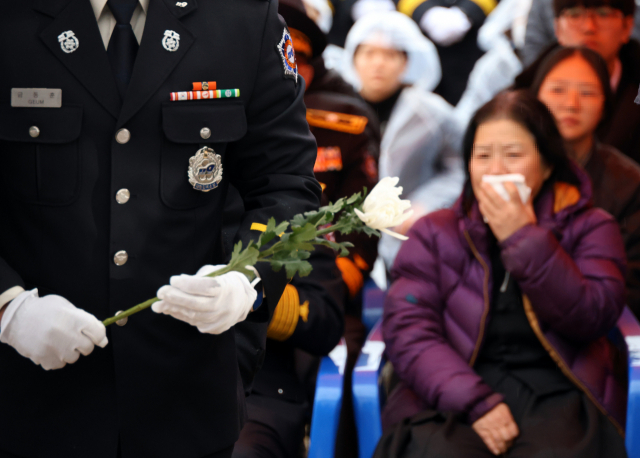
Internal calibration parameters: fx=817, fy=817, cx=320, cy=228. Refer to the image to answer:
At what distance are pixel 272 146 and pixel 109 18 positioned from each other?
31 cm

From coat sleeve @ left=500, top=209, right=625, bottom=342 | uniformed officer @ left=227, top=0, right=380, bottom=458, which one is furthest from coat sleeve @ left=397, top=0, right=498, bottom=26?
coat sleeve @ left=500, top=209, right=625, bottom=342

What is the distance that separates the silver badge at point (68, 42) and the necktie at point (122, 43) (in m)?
0.05

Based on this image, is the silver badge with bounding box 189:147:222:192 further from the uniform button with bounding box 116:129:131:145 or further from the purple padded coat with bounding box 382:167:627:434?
the purple padded coat with bounding box 382:167:627:434

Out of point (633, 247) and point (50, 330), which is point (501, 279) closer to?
point (633, 247)

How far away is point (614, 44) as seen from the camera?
296 centimetres

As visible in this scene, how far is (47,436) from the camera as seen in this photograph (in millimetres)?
1163

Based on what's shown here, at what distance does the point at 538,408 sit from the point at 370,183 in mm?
1044

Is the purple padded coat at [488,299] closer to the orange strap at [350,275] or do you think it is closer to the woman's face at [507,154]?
the woman's face at [507,154]

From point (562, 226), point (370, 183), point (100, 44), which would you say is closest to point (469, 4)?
point (370, 183)

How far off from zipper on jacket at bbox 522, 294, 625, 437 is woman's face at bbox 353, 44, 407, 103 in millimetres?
1647

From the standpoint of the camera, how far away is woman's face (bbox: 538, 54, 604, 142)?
2.67m

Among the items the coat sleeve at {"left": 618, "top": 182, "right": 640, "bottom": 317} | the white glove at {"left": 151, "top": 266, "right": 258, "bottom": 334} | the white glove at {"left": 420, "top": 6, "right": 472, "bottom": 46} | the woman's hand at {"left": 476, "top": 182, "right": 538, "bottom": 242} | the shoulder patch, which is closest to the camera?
the white glove at {"left": 151, "top": 266, "right": 258, "bottom": 334}

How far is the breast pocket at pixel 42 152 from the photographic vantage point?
1129mm

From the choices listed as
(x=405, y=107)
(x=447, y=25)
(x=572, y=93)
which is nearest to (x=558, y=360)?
Answer: (x=572, y=93)
